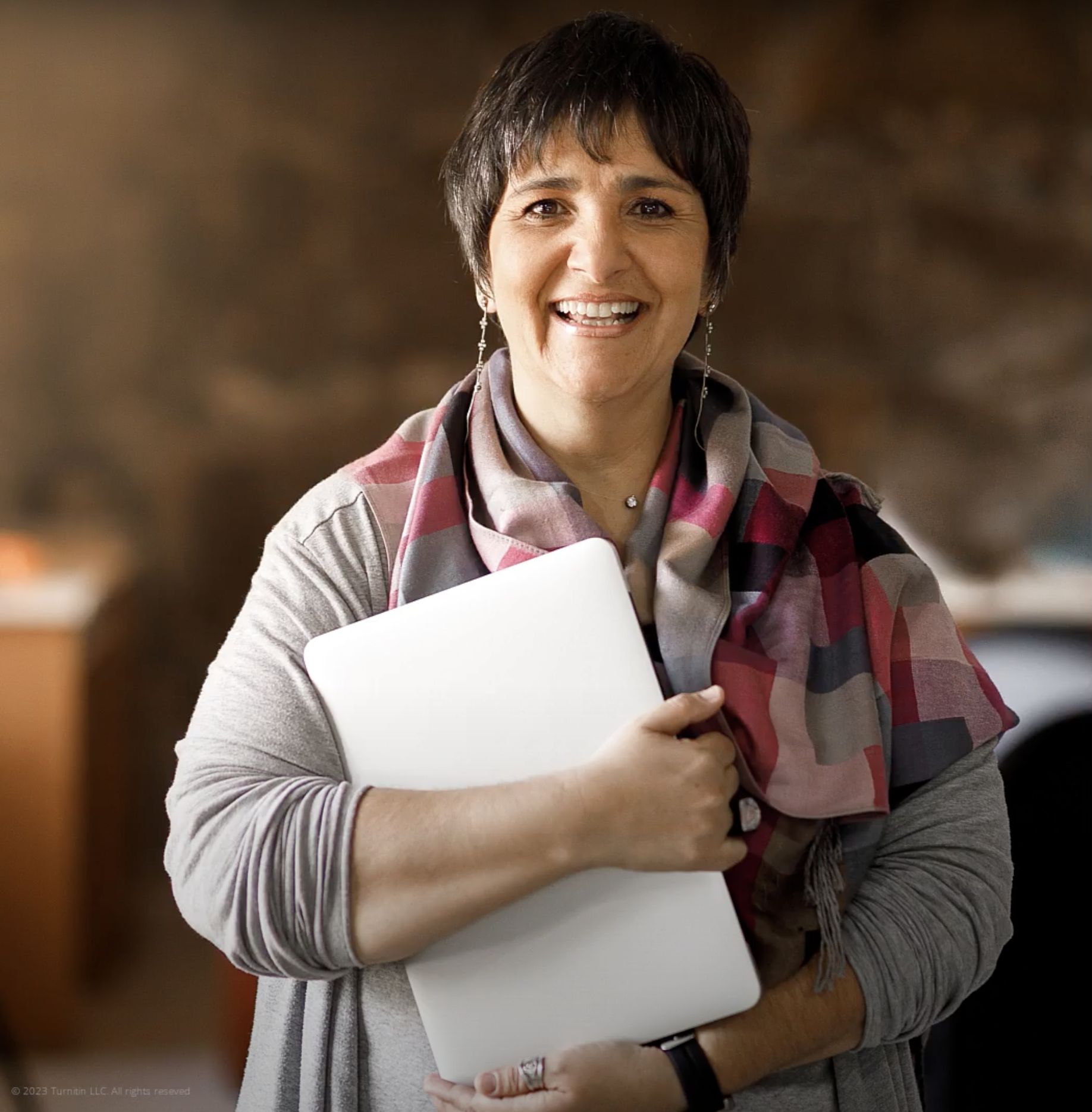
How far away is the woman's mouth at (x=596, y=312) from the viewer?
1009 mm

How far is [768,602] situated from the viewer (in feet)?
3.36

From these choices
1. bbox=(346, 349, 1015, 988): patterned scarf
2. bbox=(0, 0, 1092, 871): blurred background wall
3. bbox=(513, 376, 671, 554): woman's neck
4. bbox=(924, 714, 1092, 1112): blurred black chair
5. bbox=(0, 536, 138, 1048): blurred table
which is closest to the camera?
bbox=(346, 349, 1015, 988): patterned scarf

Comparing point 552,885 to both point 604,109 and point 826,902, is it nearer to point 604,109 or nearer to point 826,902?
point 826,902

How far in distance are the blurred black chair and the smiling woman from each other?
0.82 metres

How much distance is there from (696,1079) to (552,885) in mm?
187

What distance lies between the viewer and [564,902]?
2.92ft

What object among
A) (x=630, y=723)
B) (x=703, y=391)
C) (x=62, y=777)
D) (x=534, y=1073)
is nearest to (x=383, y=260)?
(x=62, y=777)

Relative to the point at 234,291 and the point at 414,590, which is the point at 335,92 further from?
the point at 414,590

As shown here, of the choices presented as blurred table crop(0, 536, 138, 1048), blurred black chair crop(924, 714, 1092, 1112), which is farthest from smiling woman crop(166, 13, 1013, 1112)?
blurred table crop(0, 536, 138, 1048)

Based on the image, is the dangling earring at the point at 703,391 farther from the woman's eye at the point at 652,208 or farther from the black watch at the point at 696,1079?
the black watch at the point at 696,1079

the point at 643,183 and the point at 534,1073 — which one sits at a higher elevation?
the point at 643,183

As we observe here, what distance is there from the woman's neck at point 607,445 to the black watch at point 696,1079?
1.43ft

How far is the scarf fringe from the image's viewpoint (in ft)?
3.07

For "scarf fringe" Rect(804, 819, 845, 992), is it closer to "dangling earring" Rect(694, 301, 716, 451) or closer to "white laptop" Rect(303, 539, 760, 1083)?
"white laptop" Rect(303, 539, 760, 1083)
